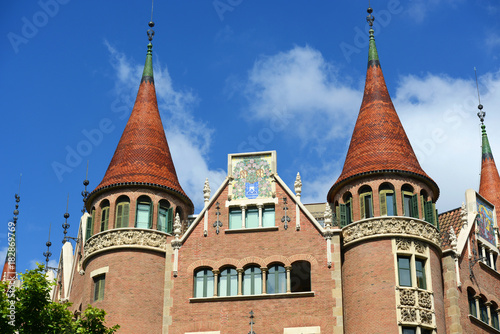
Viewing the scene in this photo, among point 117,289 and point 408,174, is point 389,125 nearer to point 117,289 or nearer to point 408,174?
point 408,174

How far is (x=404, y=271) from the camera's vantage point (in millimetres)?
43156

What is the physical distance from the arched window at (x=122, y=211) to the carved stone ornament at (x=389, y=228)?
34.8 feet

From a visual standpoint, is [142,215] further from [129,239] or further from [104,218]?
[104,218]

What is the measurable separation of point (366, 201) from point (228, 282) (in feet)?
24.8

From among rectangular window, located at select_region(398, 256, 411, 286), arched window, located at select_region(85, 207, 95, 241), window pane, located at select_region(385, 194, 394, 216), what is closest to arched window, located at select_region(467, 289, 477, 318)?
rectangular window, located at select_region(398, 256, 411, 286)

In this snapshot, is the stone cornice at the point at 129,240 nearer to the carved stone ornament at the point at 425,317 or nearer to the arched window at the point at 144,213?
the arched window at the point at 144,213

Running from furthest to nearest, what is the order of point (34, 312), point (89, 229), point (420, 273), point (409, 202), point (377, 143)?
point (89, 229), point (377, 143), point (409, 202), point (420, 273), point (34, 312)

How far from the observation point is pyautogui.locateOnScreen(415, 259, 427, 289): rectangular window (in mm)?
43156

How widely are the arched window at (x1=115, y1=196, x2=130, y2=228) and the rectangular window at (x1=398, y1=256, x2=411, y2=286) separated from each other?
13.1m

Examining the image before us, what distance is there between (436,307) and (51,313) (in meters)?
17.0

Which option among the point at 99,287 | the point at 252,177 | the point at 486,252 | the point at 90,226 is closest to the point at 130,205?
the point at 90,226

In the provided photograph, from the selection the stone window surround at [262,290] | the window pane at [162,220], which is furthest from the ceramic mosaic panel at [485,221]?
the window pane at [162,220]

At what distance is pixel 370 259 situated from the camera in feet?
142

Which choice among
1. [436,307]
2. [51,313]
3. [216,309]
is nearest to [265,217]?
[216,309]
